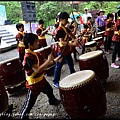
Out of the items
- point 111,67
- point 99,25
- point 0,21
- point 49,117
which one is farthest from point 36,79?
point 0,21

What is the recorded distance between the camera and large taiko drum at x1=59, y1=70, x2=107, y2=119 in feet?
7.38

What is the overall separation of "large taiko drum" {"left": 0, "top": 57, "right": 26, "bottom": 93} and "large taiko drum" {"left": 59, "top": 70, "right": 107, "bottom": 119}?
1.66 m

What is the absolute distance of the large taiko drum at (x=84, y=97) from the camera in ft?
7.38

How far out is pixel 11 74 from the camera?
3752mm

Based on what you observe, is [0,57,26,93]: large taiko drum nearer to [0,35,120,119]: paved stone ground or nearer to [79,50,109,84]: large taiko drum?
[0,35,120,119]: paved stone ground

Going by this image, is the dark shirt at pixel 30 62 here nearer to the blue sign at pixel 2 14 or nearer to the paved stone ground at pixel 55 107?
the paved stone ground at pixel 55 107

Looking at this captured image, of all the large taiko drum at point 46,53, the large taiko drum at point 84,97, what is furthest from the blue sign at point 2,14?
the large taiko drum at point 84,97

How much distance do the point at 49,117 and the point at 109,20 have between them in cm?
438

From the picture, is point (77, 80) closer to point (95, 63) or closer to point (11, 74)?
point (95, 63)

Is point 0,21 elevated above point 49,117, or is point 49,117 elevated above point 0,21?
point 0,21

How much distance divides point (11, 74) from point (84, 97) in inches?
77.0

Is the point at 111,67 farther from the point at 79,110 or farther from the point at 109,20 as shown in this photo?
the point at 79,110

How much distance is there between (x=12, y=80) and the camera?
12.4 feet

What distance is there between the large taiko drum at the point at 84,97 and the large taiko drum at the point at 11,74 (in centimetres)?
166
